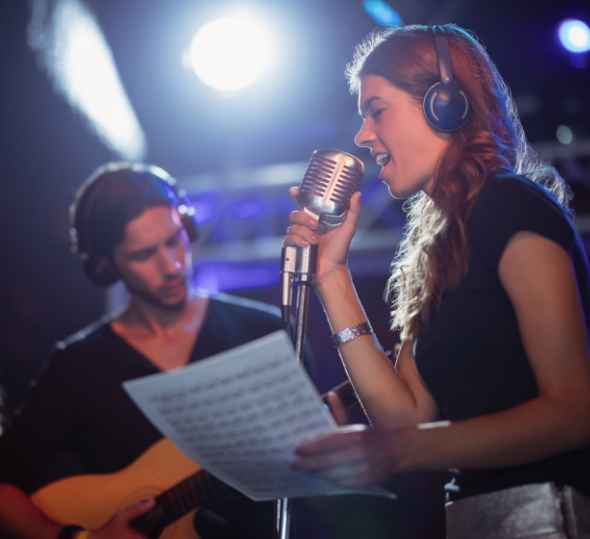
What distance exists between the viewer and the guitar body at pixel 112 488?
2129 millimetres

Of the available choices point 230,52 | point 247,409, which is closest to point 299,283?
point 247,409

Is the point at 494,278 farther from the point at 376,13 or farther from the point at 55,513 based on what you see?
the point at 376,13

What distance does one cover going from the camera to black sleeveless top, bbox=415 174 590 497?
111 cm

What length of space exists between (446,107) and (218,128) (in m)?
3.31

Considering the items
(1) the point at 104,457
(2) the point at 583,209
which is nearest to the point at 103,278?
(1) the point at 104,457

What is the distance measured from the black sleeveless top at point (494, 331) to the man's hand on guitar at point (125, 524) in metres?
1.11

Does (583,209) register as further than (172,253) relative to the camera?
Yes

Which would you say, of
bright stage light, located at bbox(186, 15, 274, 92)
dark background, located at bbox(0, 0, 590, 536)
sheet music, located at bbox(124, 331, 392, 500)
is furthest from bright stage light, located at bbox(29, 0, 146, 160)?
sheet music, located at bbox(124, 331, 392, 500)

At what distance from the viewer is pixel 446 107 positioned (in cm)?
131

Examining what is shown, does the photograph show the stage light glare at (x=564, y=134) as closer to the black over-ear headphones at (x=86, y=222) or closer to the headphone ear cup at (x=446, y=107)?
the black over-ear headphones at (x=86, y=222)

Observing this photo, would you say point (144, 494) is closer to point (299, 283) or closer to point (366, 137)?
point (299, 283)

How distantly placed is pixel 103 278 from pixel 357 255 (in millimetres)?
1728

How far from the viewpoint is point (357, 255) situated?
3961 millimetres

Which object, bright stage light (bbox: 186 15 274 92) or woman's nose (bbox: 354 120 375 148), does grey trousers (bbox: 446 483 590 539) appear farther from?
bright stage light (bbox: 186 15 274 92)
